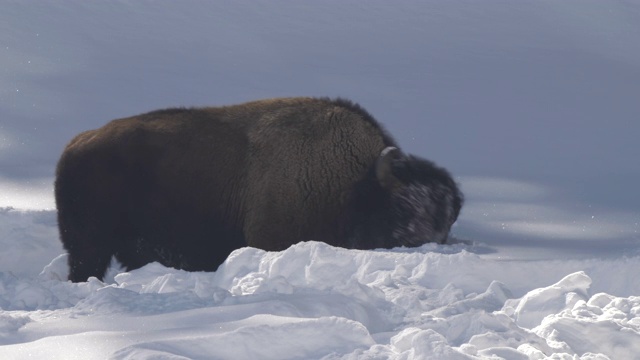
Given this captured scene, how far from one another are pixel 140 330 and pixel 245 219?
10.6 ft

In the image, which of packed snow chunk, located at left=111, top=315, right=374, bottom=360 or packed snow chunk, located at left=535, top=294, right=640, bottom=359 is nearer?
packed snow chunk, located at left=111, top=315, right=374, bottom=360

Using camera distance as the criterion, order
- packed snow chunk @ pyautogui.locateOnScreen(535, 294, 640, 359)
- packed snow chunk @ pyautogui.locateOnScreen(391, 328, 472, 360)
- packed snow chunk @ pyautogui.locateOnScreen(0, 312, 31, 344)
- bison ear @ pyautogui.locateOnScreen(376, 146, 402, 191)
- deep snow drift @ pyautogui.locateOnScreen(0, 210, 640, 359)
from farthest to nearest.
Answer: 1. bison ear @ pyautogui.locateOnScreen(376, 146, 402, 191)
2. packed snow chunk @ pyautogui.locateOnScreen(535, 294, 640, 359)
3. packed snow chunk @ pyautogui.locateOnScreen(0, 312, 31, 344)
4. deep snow drift @ pyautogui.locateOnScreen(0, 210, 640, 359)
5. packed snow chunk @ pyautogui.locateOnScreen(391, 328, 472, 360)

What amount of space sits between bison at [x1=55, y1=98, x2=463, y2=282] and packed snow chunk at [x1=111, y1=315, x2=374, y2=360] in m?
3.16

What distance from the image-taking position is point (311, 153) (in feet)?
22.7

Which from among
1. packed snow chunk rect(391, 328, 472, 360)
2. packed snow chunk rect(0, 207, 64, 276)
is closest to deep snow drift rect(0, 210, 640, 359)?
packed snow chunk rect(391, 328, 472, 360)

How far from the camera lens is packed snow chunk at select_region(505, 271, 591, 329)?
14.8ft

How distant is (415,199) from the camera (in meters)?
7.05

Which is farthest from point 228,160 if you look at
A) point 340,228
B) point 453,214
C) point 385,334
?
point 385,334

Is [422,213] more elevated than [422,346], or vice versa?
[422,213]

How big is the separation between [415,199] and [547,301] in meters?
2.51

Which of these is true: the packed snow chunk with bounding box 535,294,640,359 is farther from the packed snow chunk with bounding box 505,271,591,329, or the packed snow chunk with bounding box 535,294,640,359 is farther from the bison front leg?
the bison front leg

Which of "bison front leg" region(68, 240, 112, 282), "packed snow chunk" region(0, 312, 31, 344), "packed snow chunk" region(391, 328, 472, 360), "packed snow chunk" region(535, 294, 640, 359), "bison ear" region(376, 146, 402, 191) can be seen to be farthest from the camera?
"bison ear" region(376, 146, 402, 191)

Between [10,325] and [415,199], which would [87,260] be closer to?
[415,199]

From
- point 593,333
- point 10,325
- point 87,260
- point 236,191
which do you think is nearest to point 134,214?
point 87,260
